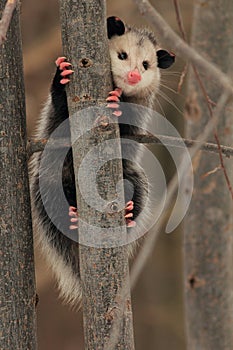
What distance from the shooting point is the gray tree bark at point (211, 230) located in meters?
3.31

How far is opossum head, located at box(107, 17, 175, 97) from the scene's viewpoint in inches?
98.4

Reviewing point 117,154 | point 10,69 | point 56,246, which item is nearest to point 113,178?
point 117,154

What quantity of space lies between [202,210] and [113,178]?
4.26ft

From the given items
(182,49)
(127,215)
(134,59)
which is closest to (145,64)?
(134,59)

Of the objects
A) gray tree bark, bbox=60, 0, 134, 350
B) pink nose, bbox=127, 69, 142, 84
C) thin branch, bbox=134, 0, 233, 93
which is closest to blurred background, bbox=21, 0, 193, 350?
pink nose, bbox=127, 69, 142, 84

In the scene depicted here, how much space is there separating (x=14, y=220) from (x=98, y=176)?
298 millimetres

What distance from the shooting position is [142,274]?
256 inches

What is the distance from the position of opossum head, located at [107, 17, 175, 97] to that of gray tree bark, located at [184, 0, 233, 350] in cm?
47

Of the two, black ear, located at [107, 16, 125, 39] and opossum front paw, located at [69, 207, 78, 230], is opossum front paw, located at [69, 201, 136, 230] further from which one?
black ear, located at [107, 16, 125, 39]

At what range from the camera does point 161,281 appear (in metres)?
6.63

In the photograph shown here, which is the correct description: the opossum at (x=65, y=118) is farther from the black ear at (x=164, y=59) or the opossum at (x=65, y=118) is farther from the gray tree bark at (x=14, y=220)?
Result: the gray tree bark at (x=14, y=220)

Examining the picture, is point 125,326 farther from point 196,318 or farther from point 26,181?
point 196,318

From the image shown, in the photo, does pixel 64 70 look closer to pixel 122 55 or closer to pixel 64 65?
pixel 64 65

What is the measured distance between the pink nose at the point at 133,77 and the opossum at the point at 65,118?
3 centimetres
